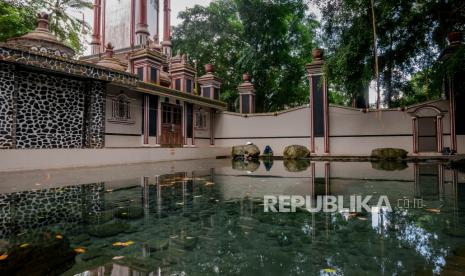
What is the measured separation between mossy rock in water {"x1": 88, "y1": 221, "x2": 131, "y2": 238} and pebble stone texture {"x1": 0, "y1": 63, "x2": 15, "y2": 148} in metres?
7.54

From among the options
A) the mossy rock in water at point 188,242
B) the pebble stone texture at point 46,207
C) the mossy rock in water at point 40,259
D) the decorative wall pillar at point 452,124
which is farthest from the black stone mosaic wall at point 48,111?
the decorative wall pillar at point 452,124

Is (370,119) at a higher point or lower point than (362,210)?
higher

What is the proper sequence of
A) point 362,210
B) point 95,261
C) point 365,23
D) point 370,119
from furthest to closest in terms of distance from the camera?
point 370,119
point 365,23
point 362,210
point 95,261

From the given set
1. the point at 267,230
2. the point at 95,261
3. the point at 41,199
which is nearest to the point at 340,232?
the point at 267,230

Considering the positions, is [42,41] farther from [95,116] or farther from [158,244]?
[158,244]

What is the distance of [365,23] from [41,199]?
11.9 meters

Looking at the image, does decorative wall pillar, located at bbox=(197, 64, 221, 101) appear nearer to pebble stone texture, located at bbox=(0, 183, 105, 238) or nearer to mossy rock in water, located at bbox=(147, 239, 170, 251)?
pebble stone texture, located at bbox=(0, 183, 105, 238)

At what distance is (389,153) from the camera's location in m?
13.0

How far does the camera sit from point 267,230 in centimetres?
247

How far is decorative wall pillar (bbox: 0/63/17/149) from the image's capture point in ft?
25.8

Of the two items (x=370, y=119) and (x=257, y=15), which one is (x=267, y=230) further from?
(x=257, y=15)

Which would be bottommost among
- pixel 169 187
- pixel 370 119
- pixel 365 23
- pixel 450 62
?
pixel 169 187

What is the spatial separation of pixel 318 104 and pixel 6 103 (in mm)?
13479

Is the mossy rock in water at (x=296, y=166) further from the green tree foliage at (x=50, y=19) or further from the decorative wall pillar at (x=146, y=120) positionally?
the green tree foliage at (x=50, y=19)
